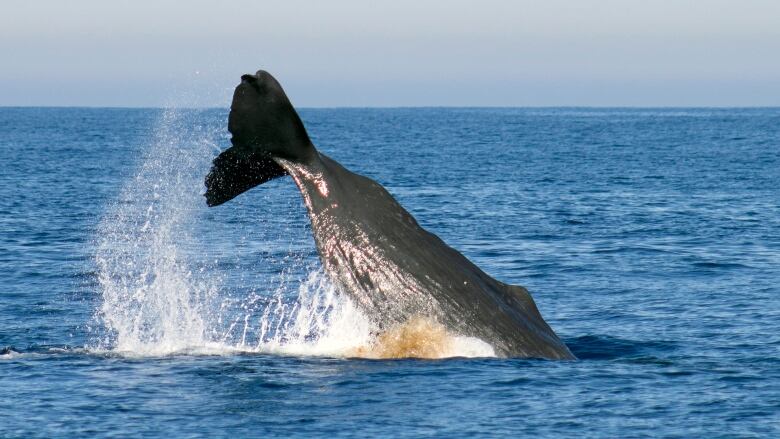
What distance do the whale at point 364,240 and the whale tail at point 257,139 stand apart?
0.01 meters

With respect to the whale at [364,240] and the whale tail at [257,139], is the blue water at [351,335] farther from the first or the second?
the whale tail at [257,139]

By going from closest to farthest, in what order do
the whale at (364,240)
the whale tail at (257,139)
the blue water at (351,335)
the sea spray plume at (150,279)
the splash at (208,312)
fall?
the blue water at (351,335), the whale tail at (257,139), the whale at (364,240), the splash at (208,312), the sea spray plume at (150,279)

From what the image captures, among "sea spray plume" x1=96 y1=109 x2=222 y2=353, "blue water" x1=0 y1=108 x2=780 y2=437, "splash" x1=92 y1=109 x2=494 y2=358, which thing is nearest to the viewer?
"blue water" x1=0 y1=108 x2=780 y2=437

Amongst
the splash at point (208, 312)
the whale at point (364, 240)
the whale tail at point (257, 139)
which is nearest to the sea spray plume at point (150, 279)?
the splash at point (208, 312)

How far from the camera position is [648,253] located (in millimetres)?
28688

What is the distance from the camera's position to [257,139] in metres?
14.1

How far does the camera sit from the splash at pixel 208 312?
14.6 metres

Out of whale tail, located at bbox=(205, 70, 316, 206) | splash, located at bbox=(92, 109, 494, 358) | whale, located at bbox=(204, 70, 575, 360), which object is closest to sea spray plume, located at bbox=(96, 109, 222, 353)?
splash, located at bbox=(92, 109, 494, 358)

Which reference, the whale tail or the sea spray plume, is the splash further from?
the whale tail

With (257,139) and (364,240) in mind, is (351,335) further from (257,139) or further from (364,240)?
(257,139)

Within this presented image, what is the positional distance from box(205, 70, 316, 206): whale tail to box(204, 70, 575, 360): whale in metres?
0.01

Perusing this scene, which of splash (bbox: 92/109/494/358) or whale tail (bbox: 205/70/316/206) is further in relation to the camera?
splash (bbox: 92/109/494/358)

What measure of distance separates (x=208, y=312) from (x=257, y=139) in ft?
23.2

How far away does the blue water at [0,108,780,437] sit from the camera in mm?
13047
